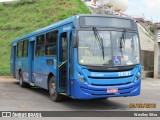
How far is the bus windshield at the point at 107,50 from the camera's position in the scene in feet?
35.3

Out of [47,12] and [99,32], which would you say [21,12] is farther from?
[99,32]

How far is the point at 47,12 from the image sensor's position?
37.6 metres

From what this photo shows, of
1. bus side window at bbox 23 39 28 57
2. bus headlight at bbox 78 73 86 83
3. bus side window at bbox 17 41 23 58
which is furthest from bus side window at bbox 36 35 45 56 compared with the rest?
bus headlight at bbox 78 73 86 83

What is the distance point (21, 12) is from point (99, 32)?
30.0m

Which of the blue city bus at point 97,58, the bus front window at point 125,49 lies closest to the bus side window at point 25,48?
the blue city bus at point 97,58

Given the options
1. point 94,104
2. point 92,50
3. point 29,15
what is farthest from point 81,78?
point 29,15

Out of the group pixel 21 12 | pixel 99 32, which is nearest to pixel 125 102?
pixel 99 32

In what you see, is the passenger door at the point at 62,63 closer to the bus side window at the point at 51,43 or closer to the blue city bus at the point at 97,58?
the blue city bus at the point at 97,58

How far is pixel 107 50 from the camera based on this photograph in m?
10.9

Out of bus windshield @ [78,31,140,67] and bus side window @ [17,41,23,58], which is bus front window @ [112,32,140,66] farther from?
bus side window @ [17,41,23,58]

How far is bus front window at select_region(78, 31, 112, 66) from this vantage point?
10.7 m

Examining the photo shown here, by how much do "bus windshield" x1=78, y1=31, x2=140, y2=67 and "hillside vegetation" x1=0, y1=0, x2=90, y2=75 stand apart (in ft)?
71.2

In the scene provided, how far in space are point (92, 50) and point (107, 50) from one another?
0.47 m

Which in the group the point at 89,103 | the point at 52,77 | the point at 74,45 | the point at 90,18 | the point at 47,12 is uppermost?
the point at 47,12
